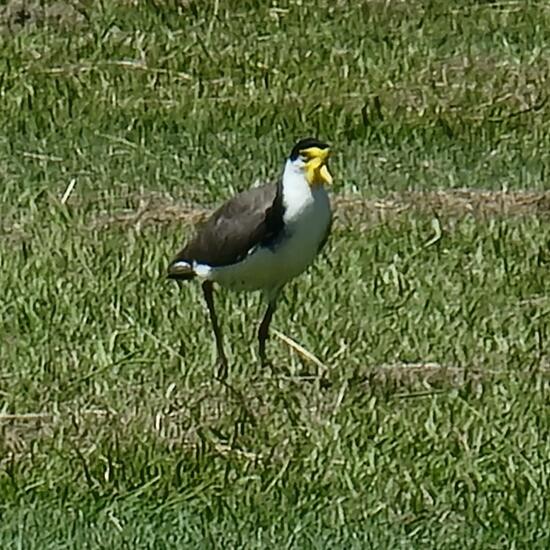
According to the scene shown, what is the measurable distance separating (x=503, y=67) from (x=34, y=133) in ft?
8.26

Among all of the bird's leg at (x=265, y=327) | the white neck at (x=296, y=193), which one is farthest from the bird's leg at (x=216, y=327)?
the white neck at (x=296, y=193)

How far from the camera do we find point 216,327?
24.7 ft

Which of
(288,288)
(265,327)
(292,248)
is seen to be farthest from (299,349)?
(288,288)

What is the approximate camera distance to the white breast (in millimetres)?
7367

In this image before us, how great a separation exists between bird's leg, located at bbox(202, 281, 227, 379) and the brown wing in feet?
0.29

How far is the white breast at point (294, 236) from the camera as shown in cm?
737

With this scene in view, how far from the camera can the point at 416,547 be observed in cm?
605

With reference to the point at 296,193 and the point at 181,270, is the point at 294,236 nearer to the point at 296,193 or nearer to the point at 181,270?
the point at 296,193

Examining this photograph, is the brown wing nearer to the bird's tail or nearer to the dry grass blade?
the bird's tail

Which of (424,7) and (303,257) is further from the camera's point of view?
(424,7)

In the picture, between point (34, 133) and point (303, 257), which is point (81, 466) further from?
point (34, 133)

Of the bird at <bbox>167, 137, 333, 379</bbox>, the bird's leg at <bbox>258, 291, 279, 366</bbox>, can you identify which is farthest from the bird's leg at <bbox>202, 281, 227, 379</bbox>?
the bird's leg at <bbox>258, 291, 279, 366</bbox>

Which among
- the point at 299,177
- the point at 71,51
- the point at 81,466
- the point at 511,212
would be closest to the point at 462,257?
the point at 511,212

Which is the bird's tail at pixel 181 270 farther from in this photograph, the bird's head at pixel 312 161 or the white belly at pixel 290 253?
the bird's head at pixel 312 161
